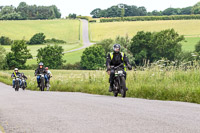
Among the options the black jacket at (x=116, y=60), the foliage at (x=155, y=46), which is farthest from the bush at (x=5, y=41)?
the black jacket at (x=116, y=60)

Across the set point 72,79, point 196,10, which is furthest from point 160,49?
point 196,10

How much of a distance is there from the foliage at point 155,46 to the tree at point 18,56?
28432 mm

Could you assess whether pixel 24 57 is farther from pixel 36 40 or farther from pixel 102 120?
pixel 102 120

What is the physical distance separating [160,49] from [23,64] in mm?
34828

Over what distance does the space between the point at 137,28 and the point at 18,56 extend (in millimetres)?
48621

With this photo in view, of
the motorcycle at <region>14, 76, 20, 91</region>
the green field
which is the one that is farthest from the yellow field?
the motorcycle at <region>14, 76, 20, 91</region>

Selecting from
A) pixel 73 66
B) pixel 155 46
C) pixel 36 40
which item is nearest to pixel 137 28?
pixel 36 40

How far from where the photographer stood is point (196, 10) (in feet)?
618

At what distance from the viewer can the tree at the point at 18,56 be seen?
10476 cm

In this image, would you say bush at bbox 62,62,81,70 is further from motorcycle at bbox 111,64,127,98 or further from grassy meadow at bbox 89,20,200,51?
motorcycle at bbox 111,64,127,98

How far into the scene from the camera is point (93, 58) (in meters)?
101

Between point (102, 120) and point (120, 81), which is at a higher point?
point (102, 120)

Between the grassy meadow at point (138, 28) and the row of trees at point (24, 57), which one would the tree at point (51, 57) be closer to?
the row of trees at point (24, 57)

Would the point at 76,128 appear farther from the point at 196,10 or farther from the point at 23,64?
the point at 196,10
